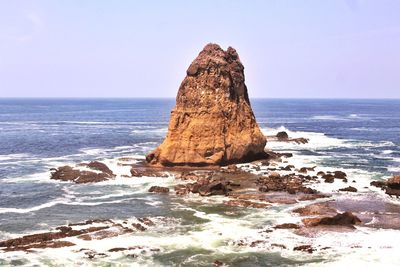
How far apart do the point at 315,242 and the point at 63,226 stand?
21.8 m

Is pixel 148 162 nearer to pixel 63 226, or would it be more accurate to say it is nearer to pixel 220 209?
pixel 220 209

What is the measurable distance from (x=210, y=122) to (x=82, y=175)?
19908 millimetres

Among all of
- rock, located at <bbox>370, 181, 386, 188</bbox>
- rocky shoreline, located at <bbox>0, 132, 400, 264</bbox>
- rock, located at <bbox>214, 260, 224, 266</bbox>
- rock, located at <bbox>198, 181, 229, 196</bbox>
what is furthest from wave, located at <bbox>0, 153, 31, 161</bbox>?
rock, located at <bbox>214, 260, 224, 266</bbox>

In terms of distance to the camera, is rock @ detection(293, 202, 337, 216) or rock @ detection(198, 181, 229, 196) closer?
rock @ detection(293, 202, 337, 216)

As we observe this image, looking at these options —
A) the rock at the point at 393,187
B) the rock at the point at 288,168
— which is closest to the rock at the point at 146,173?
the rock at the point at 288,168

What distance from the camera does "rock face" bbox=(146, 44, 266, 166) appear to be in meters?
74.9

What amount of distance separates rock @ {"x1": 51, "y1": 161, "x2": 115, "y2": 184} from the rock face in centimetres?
856

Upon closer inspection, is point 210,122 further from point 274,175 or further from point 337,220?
point 337,220

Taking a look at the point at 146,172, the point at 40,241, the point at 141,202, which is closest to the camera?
the point at 40,241

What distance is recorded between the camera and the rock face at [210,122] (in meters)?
74.9

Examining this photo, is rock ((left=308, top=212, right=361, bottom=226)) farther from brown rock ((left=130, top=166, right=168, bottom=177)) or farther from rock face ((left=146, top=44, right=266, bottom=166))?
rock face ((left=146, top=44, right=266, bottom=166))

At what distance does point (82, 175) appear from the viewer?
68.6 meters

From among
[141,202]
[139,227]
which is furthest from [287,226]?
[141,202]

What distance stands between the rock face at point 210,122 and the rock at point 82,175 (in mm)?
8557
